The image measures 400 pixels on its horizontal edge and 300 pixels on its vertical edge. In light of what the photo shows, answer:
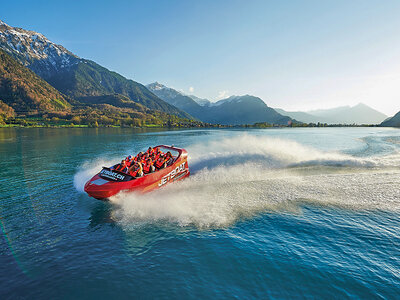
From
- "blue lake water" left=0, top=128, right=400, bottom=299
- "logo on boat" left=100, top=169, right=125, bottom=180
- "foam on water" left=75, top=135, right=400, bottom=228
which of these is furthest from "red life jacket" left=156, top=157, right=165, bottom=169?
"logo on boat" left=100, top=169, right=125, bottom=180

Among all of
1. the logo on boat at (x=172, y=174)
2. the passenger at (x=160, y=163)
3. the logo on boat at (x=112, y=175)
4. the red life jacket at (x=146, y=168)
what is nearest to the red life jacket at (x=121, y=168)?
the logo on boat at (x=112, y=175)

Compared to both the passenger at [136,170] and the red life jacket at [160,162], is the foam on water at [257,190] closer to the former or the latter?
the passenger at [136,170]

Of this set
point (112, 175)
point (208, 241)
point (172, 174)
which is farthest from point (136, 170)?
point (208, 241)

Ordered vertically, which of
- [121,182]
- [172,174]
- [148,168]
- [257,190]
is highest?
[148,168]

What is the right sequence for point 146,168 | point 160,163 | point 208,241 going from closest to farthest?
point 208,241 → point 146,168 → point 160,163

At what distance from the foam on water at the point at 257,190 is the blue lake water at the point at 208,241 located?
0.11m

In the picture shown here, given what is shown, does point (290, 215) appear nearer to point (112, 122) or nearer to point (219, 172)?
point (219, 172)

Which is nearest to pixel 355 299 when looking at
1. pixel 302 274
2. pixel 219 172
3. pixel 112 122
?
pixel 302 274

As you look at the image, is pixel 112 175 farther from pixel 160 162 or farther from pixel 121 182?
pixel 160 162

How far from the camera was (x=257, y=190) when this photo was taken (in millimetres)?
14531

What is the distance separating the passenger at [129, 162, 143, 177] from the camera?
12712mm

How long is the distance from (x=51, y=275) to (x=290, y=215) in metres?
10.9

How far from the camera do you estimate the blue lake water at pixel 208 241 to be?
657cm

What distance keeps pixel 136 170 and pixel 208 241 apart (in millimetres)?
6571
